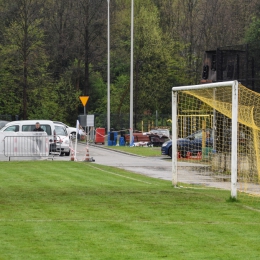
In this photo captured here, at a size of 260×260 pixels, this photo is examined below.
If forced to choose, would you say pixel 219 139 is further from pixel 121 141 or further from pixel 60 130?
pixel 121 141

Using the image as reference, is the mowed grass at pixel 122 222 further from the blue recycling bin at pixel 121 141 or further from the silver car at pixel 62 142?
the blue recycling bin at pixel 121 141

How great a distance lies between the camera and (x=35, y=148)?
32.1 m

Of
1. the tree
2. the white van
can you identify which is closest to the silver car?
the white van

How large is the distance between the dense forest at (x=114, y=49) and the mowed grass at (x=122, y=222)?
149 feet

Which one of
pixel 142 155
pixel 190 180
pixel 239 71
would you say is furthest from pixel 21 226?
pixel 142 155

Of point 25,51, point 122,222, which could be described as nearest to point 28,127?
point 25,51

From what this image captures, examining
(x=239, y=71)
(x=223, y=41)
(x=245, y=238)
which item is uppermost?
(x=223, y=41)

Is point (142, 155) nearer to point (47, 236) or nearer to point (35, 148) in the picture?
point (35, 148)

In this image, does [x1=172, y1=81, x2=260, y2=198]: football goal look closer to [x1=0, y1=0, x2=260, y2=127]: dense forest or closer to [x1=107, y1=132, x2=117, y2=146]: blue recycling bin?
[x1=107, y1=132, x2=117, y2=146]: blue recycling bin

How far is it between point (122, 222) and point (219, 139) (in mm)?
12778

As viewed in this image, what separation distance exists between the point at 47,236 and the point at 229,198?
5893 mm

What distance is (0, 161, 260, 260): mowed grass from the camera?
9.88 metres

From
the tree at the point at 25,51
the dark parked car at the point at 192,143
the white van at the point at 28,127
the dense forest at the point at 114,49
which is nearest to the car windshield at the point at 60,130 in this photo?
the white van at the point at 28,127

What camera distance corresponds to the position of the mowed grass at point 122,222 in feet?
32.4
